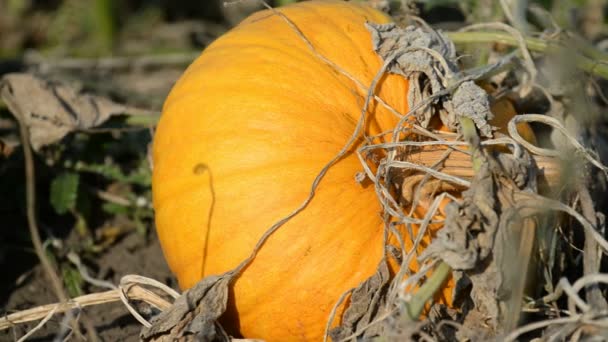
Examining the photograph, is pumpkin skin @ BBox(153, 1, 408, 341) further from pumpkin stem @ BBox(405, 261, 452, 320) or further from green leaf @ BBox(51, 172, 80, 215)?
green leaf @ BBox(51, 172, 80, 215)

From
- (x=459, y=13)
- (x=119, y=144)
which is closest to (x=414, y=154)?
(x=119, y=144)

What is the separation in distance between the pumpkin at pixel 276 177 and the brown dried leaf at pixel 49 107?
2.99 ft

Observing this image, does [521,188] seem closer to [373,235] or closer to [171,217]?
[373,235]

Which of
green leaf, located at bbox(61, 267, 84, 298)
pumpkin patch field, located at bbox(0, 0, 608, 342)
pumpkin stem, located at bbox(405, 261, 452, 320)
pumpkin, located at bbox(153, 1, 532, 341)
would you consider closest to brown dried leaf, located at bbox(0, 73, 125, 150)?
green leaf, located at bbox(61, 267, 84, 298)

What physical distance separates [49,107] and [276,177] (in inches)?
59.9

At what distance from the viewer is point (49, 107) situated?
10.7 feet

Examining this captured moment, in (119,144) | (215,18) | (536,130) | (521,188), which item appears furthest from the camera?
(215,18)

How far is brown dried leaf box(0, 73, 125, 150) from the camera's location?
319 centimetres

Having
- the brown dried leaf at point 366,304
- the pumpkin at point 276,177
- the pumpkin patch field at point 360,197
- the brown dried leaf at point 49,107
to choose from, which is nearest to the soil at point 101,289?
the pumpkin patch field at point 360,197

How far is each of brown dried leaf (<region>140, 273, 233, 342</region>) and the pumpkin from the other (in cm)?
6

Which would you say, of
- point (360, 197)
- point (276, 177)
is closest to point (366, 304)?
point (360, 197)

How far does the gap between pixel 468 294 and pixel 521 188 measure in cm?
35

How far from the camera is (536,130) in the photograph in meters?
3.04

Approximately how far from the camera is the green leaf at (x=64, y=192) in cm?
319
